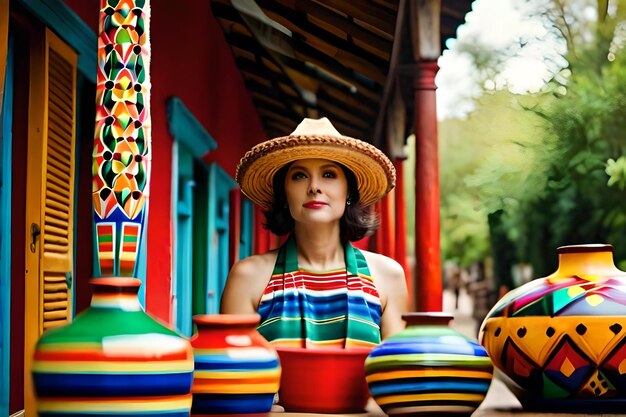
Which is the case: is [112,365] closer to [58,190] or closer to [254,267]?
[254,267]

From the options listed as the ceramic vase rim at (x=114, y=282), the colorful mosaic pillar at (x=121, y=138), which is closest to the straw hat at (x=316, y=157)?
the colorful mosaic pillar at (x=121, y=138)

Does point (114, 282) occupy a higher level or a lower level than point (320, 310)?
higher

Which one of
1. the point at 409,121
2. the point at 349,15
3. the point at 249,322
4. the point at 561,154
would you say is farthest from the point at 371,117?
the point at 249,322

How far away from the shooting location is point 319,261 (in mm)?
2385

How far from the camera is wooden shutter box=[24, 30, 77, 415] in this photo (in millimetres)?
3393

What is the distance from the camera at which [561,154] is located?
9.12 m

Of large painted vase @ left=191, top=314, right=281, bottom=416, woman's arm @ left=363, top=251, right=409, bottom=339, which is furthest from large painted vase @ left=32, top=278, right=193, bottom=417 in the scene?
woman's arm @ left=363, top=251, right=409, bottom=339

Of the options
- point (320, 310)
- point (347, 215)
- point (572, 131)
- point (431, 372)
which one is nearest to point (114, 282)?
point (431, 372)

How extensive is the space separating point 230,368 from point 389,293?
0.97 meters

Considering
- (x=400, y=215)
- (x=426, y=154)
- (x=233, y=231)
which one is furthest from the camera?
(x=400, y=215)

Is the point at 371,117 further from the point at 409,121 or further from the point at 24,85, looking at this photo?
the point at 24,85

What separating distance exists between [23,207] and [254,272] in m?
1.49

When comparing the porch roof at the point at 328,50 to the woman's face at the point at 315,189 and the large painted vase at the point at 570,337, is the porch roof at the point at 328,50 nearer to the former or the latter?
the woman's face at the point at 315,189

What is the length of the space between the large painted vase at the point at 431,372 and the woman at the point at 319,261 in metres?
0.51
